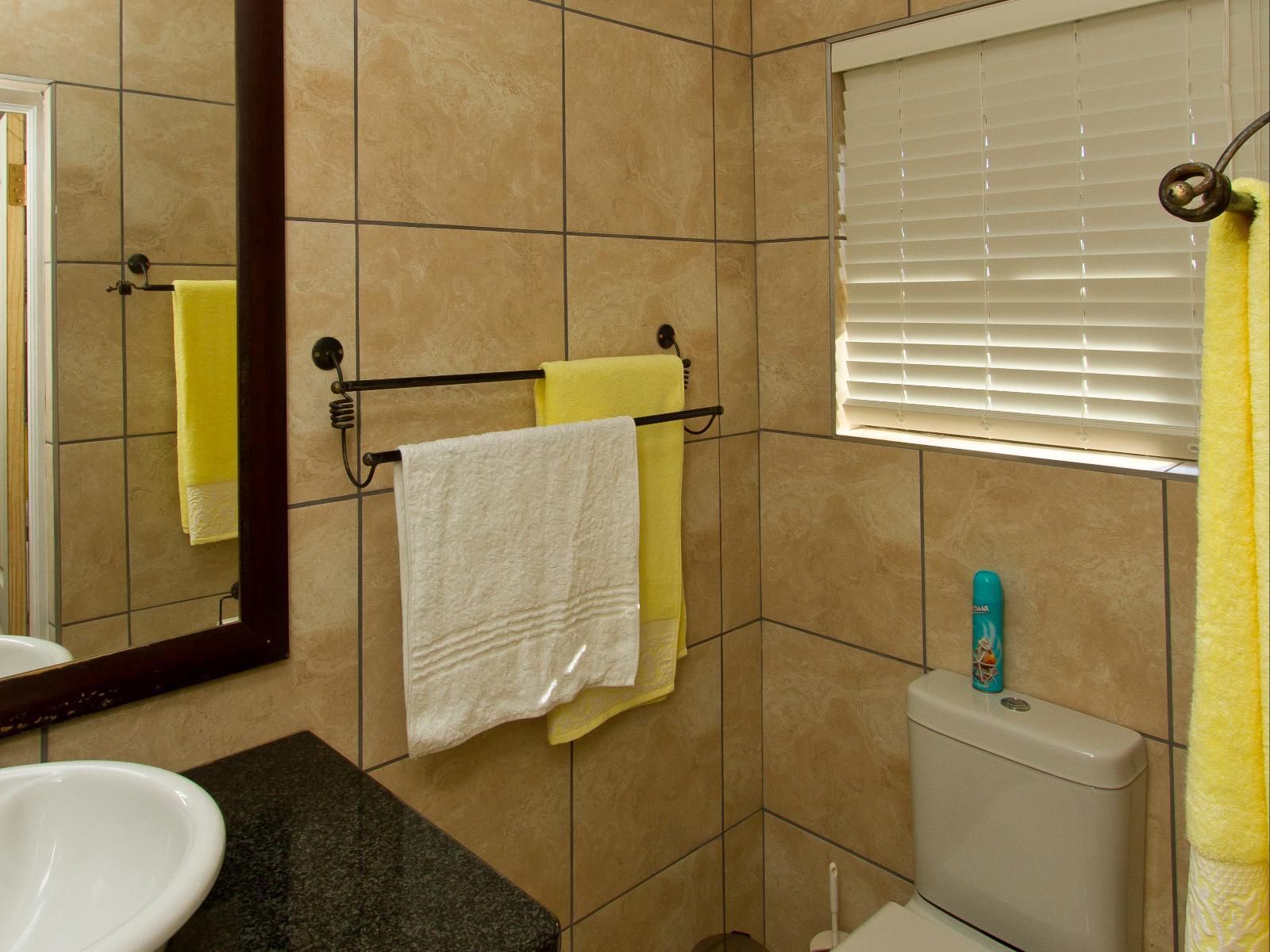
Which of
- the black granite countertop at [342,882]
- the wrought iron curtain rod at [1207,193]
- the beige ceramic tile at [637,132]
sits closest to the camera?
the wrought iron curtain rod at [1207,193]

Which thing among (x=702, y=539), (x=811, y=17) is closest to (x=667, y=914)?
(x=702, y=539)

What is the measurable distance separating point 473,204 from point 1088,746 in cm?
122

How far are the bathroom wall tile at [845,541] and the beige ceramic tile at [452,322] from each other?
590 millimetres

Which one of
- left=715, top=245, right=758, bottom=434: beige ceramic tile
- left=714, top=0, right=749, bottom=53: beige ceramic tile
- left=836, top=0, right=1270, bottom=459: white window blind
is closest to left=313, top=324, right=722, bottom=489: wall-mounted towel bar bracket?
left=715, top=245, right=758, bottom=434: beige ceramic tile

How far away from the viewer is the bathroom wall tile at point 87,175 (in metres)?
1.00

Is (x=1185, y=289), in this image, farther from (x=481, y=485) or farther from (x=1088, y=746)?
(x=481, y=485)

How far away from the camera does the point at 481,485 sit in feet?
4.23

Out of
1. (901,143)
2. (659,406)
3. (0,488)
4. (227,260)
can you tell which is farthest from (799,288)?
(0,488)

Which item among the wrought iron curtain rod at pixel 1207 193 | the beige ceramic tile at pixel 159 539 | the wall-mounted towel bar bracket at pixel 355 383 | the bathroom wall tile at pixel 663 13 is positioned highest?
the bathroom wall tile at pixel 663 13

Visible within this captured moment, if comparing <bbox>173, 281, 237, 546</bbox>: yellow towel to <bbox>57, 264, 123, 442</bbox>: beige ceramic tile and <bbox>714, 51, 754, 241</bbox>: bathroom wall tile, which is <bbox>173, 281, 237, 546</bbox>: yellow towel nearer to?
<bbox>57, 264, 123, 442</bbox>: beige ceramic tile

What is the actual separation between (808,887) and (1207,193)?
1662 millimetres

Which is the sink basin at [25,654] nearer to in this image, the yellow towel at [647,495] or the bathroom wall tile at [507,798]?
the bathroom wall tile at [507,798]

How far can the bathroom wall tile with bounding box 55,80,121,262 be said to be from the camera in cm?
100

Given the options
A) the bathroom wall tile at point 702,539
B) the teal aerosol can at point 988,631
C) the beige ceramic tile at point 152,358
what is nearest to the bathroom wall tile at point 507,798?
the bathroom wall tile at point 702,539
